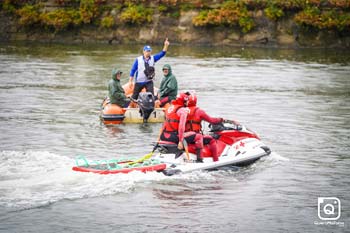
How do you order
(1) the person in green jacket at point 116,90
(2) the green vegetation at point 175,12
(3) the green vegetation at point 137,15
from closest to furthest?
1. (1) the person in green jacket at point 116,90
2. (2) the green vegetation at point 175,12
3. (3) the green vegetation at point 137,15

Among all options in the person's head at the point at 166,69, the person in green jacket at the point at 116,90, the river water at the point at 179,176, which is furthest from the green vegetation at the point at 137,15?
the person's head at the point at 166,69

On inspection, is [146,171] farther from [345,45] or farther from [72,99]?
[345,45]

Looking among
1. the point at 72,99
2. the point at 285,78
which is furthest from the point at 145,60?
the point at 285,78

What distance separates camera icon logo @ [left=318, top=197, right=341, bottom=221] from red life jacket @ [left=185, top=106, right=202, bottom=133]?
3077 mm

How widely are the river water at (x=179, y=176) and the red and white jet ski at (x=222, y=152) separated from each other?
0.22m

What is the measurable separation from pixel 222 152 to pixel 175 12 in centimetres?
3047

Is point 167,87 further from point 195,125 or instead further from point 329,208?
point 329,208

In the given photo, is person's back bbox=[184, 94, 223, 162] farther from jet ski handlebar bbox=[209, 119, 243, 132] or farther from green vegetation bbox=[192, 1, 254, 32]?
green vegetation bbox=[192, 1, 254, 32]

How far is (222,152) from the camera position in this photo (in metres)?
15.5

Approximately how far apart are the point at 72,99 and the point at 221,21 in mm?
19637

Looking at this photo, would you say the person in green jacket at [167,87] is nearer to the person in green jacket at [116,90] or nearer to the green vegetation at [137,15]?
the person in green jacket at [116,90]

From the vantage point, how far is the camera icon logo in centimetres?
1245

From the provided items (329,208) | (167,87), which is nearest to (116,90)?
(167,87)

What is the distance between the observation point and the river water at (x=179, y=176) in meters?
12.1
